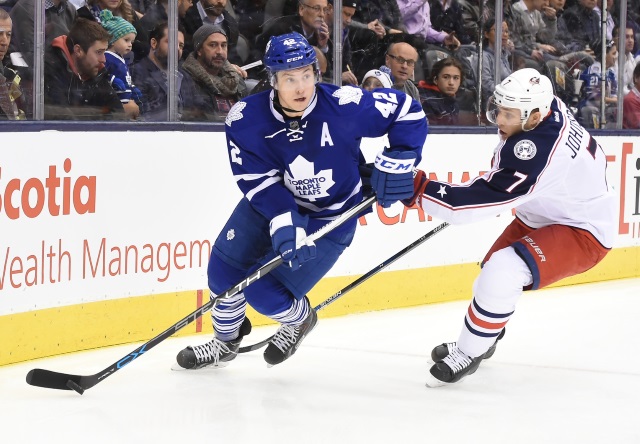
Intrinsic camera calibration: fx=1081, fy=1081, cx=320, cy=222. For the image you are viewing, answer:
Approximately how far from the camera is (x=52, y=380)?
3312 millimetres

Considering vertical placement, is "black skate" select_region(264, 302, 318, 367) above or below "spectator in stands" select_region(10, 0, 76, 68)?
below

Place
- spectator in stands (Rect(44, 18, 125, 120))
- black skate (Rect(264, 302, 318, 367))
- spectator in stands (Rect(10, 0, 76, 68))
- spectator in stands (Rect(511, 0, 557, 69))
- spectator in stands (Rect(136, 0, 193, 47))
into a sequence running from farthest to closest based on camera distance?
spectator in stands (Rect(511, 0, 557, 69))
spectator in stands (Rect(136, 0, 193, 47))
spectator in stands (Rect(44, 18, 125, 120))
spectator in stands (Rect(10, 0, 76, 68))
black skate (Rect(264, 302, 318, 367))

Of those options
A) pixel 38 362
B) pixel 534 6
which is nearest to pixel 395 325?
pixel 38 362

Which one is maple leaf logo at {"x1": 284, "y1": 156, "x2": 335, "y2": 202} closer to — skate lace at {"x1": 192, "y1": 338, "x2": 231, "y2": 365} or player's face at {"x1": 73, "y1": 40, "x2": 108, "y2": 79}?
skate lace at {"x1": 192, "y1": 338, "x2": 231, "y2": 365}

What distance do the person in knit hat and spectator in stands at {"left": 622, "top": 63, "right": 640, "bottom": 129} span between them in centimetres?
341

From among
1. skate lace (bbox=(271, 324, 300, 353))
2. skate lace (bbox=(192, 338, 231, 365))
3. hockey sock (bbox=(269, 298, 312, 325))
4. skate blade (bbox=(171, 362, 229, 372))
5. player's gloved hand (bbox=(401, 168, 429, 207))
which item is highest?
player's gloved hand (bbox=(401, 168, 429, 207))

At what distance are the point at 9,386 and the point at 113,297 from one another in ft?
2.33

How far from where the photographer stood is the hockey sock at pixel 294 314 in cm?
353

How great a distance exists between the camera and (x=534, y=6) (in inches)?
243

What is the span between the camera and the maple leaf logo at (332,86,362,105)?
3447mm

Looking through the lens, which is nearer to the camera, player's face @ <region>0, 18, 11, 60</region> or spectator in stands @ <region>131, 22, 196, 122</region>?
player's face @ <region>0, 18, 11, 60</region>

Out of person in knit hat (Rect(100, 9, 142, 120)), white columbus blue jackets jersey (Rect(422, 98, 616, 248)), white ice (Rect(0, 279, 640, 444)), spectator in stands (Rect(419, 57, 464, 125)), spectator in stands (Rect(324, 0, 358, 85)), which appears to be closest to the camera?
white ice (Rect(0, 279, 640, 444))

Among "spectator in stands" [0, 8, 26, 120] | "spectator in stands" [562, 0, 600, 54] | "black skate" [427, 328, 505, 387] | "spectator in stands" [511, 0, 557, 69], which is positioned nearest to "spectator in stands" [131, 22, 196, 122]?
"spectator in stands" [0, 8, 26, 120]

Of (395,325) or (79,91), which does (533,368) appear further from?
(79,91)
